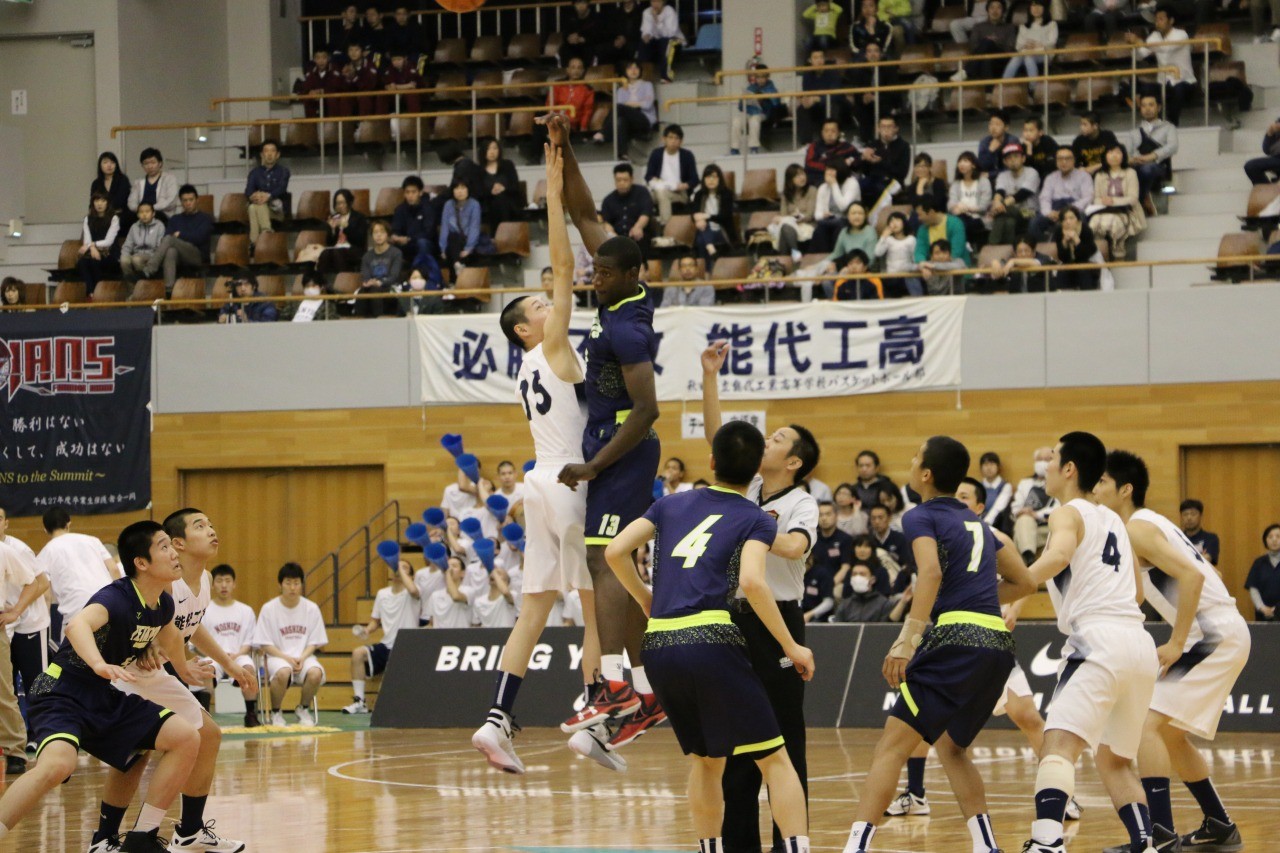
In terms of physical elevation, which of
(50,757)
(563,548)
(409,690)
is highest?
(563,548)

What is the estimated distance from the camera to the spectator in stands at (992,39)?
22328 millimetres

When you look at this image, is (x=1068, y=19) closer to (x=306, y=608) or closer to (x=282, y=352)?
(x=282, y=352)

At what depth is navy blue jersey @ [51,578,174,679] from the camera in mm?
8062

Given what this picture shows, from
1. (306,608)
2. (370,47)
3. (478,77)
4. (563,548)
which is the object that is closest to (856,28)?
(478,77)

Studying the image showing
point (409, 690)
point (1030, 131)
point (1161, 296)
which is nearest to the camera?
point (409, 690)

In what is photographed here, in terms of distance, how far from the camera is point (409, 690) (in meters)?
17.1

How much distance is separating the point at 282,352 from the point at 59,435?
3034 mm

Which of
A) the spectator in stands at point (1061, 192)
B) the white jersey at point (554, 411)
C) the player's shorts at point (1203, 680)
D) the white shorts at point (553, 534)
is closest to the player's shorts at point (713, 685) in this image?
the white shorts at point (553, 534)

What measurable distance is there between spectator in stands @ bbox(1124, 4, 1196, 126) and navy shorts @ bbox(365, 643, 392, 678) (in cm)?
1064

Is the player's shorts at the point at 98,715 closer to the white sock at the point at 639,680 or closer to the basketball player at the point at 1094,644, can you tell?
the white sock at the point at 639,680

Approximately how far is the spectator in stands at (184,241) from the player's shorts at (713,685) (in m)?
17.1

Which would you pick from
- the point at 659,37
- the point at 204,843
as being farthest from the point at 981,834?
the point at 659,37

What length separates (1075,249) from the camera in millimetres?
18859

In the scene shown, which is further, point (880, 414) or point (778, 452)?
point (880, 414)
